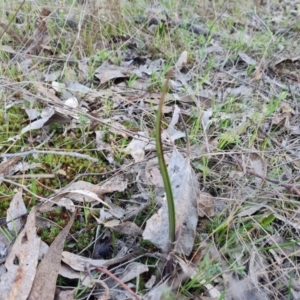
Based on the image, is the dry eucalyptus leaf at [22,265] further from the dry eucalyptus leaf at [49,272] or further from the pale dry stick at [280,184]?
the pale dry stick at [280,184]

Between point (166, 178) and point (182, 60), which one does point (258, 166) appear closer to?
point (166, 178)

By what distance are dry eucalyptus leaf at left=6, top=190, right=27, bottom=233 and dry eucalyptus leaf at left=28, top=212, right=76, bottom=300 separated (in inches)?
4.0

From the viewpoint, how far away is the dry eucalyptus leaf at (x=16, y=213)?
36.5 inches

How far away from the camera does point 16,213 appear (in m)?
0.95

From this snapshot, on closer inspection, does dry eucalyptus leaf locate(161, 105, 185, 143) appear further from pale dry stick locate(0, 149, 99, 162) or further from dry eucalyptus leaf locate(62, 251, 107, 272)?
dry eucalyptus leaf locate(62, 251, 107, 272)

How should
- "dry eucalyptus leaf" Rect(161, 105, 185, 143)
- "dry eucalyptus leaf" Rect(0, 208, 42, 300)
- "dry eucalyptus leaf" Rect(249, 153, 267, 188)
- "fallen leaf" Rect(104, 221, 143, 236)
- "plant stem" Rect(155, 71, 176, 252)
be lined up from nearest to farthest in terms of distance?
1. "plant stem" Rect(155, 71, 176, 252)
2. "dry eucalyptus leaf" Rect(0, 208, 42, 300)
3. "fallen leaf" Rect(104, 221, 143, 236)
4. "dry eucalyptus leaf" Rect(249, 153, 267, 188)
5. "dry eucalyptus leaf" Rect(161, 105, 185, 143)

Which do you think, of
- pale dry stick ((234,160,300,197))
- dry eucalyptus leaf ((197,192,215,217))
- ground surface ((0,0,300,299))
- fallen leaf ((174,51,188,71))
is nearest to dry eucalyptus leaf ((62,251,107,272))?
ground surface ((0,0,300,299))

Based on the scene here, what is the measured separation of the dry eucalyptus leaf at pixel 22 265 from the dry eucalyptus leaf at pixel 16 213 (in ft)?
0.11

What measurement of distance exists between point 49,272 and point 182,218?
30 centimetres

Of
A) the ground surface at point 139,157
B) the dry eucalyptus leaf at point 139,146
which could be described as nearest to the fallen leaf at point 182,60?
the ground surface at point 139,157

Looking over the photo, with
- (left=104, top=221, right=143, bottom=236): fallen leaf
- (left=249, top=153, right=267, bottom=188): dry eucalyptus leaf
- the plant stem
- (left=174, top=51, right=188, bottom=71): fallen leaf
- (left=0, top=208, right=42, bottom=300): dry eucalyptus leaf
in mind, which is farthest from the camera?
(left=174, top=51, right=188, bottom=71): fallen leaf

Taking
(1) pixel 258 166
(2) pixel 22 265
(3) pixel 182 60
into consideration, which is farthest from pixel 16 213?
(3) pixel 182 60

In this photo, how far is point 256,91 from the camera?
5.25 feet

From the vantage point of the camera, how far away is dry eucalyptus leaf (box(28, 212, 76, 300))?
79 centimetres
